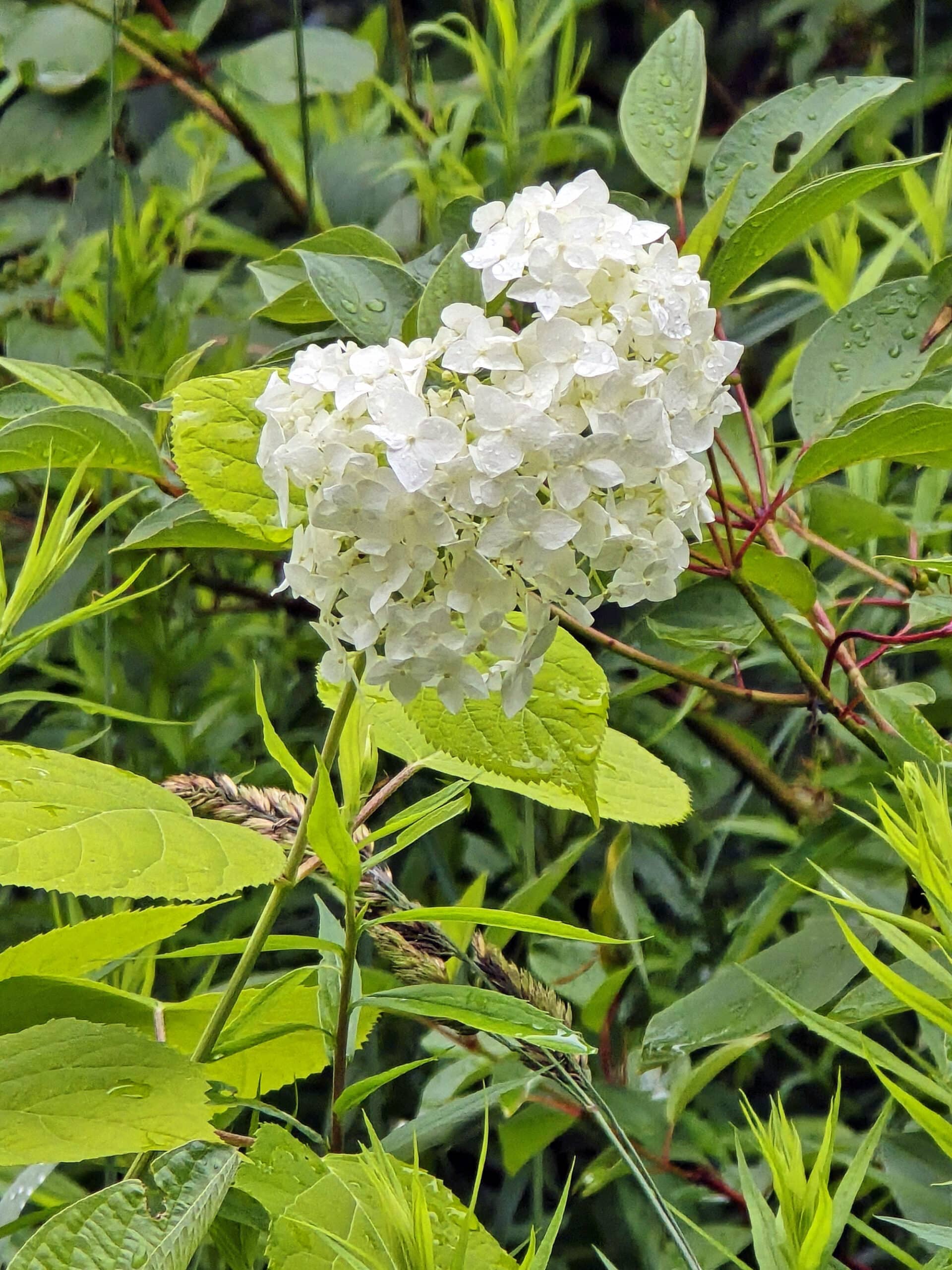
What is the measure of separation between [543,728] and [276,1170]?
0.53ft

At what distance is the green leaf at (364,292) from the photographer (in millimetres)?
446

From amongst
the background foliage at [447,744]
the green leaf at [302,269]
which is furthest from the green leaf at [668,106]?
the green leaf at [302,269]

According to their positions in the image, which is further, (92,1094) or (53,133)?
(53,133)

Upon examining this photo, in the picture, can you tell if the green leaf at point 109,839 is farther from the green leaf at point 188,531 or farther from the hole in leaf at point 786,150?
the hole in leaf at point 786,150

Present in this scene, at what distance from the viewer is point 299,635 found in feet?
3.05

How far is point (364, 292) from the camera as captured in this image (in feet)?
1.49

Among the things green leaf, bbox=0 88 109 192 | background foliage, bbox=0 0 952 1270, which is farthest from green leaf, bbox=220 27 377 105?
green leaf, bbox=0 88 109 192

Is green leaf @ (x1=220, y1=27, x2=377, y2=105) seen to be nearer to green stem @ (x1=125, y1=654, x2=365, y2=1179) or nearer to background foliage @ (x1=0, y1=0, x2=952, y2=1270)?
background foliage @ (x1=0, y1=0, x2=952, y2=1270)

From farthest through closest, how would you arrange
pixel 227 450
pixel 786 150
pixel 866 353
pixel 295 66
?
pixel 786 150
pixel 295 66
pixel 866 353
pixel 227 450

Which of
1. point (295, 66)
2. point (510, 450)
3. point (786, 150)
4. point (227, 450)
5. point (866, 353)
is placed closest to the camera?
point (510, 450)

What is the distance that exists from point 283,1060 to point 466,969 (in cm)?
17

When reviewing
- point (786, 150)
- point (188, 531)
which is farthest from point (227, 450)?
point (786, 150)

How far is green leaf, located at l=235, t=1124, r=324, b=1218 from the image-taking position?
1.15ft

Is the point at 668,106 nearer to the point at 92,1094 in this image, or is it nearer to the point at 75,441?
the point at 75,441
